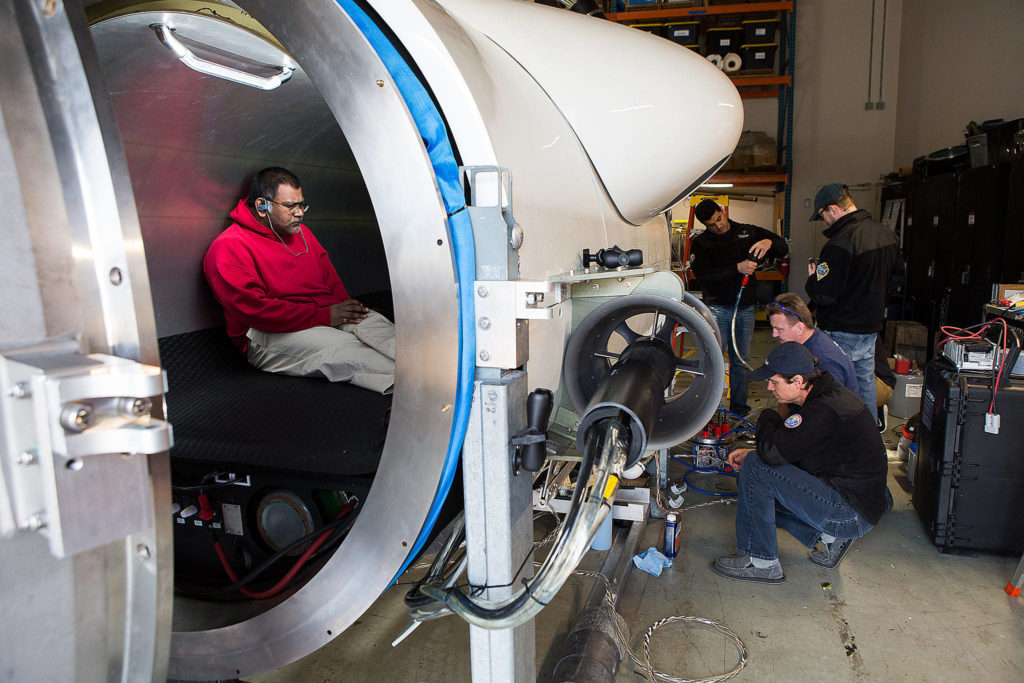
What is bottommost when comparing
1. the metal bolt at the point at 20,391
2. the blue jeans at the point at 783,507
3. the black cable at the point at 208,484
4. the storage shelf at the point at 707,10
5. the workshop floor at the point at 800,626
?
the workshop floor at the point at 800,626

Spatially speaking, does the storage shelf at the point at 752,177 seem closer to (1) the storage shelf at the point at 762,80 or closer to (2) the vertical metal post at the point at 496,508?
(1) the storage shelf at the point at 762,80

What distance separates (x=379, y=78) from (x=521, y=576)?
38.2 inches

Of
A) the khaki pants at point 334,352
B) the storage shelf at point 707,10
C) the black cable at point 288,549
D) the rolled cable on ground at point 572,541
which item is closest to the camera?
the rolled cable on ground at point 572,541

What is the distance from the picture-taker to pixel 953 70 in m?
7.70

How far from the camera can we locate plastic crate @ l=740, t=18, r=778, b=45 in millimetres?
8016

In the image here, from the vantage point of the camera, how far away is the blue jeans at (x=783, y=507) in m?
2.79

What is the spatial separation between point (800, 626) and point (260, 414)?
6.90 ft

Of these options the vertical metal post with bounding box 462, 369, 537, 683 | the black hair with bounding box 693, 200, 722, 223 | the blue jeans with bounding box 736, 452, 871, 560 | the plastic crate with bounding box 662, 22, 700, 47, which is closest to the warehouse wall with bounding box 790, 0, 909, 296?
the plastic crate with bounding box 662, 22, 700, 47

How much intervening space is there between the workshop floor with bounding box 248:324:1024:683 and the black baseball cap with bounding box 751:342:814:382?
90 cm

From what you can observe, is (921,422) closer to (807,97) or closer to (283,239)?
(283,239)

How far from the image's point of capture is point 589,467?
4.18 feet

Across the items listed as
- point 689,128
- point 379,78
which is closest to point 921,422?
point 689,128

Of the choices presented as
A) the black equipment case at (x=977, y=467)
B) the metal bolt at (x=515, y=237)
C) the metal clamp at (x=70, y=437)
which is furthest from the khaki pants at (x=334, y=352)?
the black equipment case at (x=977, y=467)

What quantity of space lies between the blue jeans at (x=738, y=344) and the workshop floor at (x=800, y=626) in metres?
1.72
